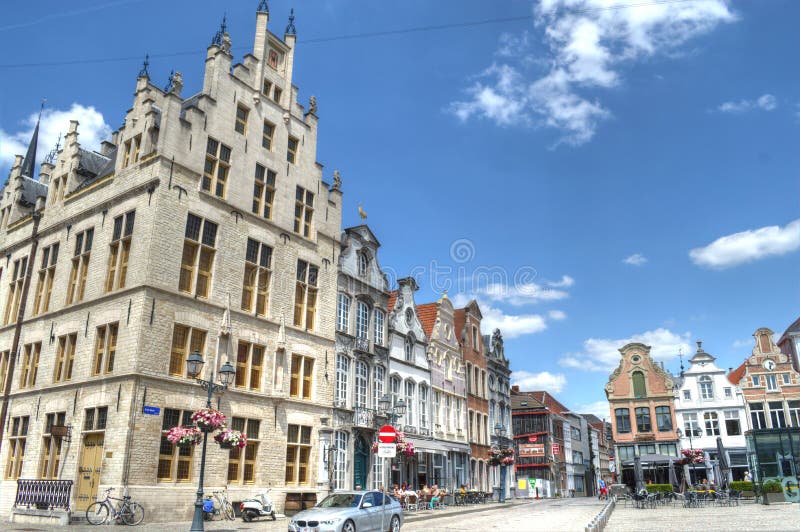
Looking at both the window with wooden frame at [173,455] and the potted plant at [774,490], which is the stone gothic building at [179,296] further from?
the potted plant at [774,490]

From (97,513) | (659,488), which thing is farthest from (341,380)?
(659,488)

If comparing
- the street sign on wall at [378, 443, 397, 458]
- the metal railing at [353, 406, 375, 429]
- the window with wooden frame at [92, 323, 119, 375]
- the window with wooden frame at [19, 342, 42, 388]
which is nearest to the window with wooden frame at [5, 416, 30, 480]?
the window with wooden frame at [19, 342, 42, 388]

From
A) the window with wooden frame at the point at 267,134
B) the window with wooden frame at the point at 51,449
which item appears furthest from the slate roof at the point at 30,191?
the window with wooden frame at the point at 51,449

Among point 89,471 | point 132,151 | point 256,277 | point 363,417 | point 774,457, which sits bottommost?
point 89,471

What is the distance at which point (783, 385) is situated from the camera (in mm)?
54750

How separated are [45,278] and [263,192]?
10.5m

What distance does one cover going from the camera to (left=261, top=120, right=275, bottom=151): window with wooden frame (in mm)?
29369

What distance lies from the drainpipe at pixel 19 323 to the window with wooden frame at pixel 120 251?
7344 millimetres

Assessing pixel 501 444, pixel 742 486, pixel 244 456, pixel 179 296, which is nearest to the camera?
pixel 179 296

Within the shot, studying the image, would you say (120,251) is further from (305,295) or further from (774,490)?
(774,490)

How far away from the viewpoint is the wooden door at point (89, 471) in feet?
70.4

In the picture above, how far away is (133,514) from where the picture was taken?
20.0 meters

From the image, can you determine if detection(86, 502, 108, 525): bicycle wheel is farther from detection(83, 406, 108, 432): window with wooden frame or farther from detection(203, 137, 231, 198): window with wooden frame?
detection(203, 137, 231, 198): window with wooden frame

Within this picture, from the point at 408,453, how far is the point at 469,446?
1364cm
